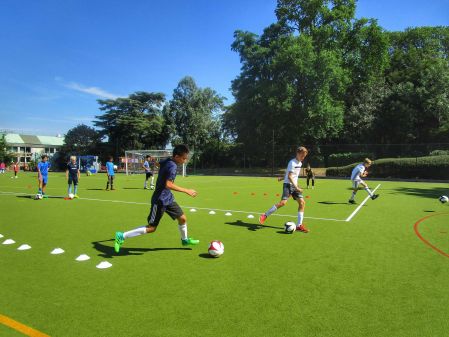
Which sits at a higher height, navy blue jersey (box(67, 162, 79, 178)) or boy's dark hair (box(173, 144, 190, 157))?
boy's dark hair (box(173, 144, 190, 157))

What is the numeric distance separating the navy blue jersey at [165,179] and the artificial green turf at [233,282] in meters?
1.04

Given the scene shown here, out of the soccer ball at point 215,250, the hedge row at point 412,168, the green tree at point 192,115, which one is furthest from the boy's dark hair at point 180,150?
the green tree at point 192,115

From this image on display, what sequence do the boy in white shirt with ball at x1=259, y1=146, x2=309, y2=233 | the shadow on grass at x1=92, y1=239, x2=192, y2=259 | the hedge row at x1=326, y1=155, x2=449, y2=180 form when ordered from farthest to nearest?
the hedge row at x1=326, y1=155, x2=449, y2=180 → the boy in white shirt with ball at x1=259, y1=146, x2=309, y2=233 → the shadow on grass at x1=92, y1=239, x2=192, y2=259

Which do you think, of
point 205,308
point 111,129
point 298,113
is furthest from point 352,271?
point 111,129

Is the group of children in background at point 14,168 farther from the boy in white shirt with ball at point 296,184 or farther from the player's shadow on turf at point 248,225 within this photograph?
the boy in white shirt with ball at point 296,184

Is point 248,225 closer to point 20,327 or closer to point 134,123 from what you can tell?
point 20,327

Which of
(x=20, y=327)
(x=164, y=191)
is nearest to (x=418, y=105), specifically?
(x=164, y=191)

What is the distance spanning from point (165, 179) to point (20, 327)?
3164mm

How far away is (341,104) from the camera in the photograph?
40469 millimetres

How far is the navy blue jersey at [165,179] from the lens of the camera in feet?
20.1

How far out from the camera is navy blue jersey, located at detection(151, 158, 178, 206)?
6137 millimetres

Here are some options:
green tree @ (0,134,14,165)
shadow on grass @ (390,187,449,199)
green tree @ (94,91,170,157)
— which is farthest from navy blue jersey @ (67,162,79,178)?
green tree @ (0,134,14,165)

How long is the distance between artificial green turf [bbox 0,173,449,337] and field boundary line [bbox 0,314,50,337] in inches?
2.9

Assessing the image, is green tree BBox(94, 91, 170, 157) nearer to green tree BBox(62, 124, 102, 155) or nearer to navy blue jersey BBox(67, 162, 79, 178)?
green tree BBox(62, 124, 102, 155)
